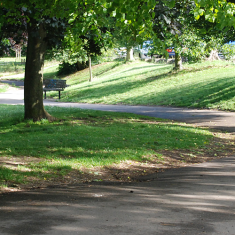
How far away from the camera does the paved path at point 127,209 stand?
392 cm

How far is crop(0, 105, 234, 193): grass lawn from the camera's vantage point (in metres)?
6.46

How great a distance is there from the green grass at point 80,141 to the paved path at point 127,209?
1.00m

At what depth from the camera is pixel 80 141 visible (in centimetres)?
887

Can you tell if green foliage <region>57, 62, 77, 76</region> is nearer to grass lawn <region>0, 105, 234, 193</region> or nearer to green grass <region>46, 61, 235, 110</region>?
green grass <region>46, 61, 235, 110</region>

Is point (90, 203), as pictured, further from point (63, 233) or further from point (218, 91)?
point (218, 91)

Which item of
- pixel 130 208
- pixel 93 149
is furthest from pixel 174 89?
pixel 130 208

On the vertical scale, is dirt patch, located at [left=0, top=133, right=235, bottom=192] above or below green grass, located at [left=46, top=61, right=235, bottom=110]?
below

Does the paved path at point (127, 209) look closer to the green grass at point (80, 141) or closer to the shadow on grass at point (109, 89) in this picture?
the green grass at point (80, 141)

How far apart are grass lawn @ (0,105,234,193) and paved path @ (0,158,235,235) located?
0.69 meters

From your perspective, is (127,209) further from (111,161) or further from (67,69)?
(67,69)

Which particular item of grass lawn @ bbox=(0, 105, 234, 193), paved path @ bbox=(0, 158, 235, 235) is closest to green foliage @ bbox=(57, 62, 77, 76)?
grass lawn @ bbox=(0, 105, 234, 193)

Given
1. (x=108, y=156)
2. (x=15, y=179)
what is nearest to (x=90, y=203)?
(x=15, y=179)

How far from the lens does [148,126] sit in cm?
1176

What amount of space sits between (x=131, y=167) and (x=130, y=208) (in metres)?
2.51
